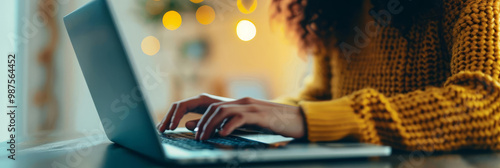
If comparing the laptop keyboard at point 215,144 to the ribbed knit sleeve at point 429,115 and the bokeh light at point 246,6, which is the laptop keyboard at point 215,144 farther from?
the bokeh light at point 246,6

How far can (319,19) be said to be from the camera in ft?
3.92

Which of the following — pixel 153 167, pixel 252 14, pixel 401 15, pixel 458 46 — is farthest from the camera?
pixel 252 14

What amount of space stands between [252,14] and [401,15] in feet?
7.78

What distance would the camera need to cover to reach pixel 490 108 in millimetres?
559

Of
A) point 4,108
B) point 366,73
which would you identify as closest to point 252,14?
point 366,73

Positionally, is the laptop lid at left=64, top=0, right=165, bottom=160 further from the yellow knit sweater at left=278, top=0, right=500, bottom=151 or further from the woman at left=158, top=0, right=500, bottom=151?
the yellow knit sweater at left=278, top=0, right=500, bottom=151

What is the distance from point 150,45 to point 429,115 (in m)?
2.28

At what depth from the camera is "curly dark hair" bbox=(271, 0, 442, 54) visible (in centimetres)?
113

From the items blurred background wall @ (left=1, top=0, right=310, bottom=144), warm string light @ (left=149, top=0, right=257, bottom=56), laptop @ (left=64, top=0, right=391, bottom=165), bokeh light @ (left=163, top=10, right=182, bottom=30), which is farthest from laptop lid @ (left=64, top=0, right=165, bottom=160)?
bokeh light @ (left=163, top=10, right=182, bottom=30)

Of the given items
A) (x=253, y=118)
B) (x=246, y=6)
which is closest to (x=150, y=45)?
(x=246, y=6)

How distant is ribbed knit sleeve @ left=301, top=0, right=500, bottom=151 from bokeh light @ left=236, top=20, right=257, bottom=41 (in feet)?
8.26

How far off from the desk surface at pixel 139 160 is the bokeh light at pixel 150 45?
2036 millimetres

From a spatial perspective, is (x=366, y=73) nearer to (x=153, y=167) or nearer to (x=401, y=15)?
(x=401, y=15)

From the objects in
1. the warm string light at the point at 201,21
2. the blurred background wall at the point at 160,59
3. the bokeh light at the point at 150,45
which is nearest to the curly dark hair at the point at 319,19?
the blurred background wall at the point at 160,59
